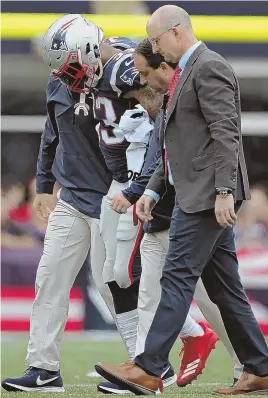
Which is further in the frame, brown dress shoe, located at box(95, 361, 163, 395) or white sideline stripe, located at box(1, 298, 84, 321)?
white sideline stripe, located at box(1, 298, 84, 321)

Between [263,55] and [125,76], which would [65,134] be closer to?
[125,76]

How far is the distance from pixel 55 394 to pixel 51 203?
5.54ft

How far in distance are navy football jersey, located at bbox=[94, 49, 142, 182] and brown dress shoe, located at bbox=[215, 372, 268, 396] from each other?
144cm

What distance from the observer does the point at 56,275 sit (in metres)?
6.64

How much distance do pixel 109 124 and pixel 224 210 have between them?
4.61ft

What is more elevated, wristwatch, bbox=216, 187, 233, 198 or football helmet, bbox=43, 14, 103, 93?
football helmet, bbox=43, 14, 103, 93

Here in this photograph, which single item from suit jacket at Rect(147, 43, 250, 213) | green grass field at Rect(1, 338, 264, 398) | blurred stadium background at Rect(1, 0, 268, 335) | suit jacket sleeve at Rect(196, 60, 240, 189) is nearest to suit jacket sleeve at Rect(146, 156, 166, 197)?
suit jacket at Rect(147, 43, 250, 213)

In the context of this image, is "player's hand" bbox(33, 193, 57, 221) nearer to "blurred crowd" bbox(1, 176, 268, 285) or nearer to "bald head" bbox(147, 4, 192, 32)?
"bald head" bbox(147, 4, 192, 32)

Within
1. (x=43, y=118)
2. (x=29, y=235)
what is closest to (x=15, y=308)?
(x=29, y=235)

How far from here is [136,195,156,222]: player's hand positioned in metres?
5.94

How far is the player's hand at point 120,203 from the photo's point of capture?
6.08 metres

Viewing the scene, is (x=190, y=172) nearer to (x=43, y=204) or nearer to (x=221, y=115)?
(x=221, y=115)

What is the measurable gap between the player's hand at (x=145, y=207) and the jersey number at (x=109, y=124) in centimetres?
77

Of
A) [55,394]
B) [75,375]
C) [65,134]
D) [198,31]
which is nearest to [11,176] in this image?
[198,31]
